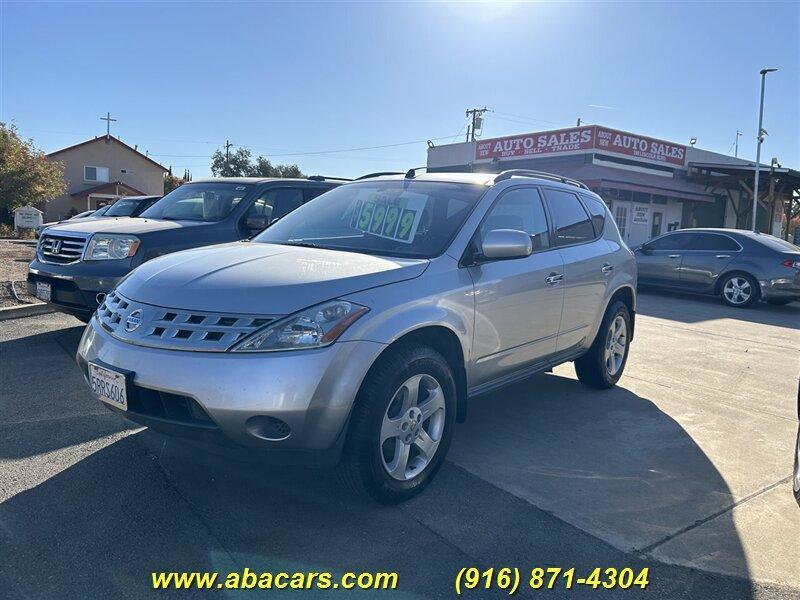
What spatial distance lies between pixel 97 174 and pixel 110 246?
4584cm

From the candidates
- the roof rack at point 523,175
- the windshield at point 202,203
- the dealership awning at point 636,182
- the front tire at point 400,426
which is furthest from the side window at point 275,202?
the dealership awning at point 636,182

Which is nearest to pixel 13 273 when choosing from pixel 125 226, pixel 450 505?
pixel 125 226

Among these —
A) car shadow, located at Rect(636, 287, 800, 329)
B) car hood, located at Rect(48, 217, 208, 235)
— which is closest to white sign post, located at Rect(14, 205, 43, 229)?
car hood, located at Rect(48, 217, 208, 235)

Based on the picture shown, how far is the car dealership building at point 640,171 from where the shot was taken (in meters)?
23.3

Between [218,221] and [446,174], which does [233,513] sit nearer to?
[446,174]

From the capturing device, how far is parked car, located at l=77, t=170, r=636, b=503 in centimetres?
275

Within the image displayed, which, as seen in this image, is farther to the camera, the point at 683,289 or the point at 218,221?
the point at 683,289

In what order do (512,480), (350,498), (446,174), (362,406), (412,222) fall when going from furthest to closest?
(446,174)
(412,222)
(512,480)
(350,498)
(362,406)

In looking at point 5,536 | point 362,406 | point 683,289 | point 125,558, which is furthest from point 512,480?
point 683,289

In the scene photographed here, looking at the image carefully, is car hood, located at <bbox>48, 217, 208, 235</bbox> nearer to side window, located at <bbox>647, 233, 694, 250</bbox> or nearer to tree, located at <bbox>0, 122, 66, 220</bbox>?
side window, located at <bbox>647, 233, 694, 250</bbox>

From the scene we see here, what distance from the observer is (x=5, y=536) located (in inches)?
110

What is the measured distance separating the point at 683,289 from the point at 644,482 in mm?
10212

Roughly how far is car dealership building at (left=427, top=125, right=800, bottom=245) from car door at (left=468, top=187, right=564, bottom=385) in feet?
58.5

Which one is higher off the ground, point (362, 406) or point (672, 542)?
point (362, 406)
